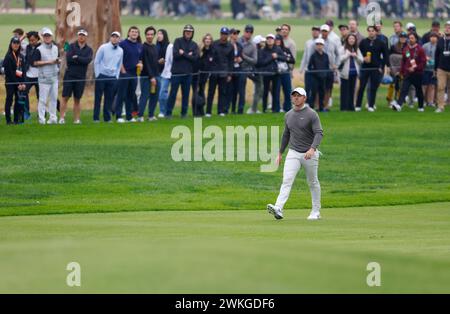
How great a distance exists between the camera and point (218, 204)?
23875 millimetres

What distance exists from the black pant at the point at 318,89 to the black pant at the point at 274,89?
96 cm

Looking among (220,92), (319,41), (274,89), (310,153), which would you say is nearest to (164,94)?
(220,92)

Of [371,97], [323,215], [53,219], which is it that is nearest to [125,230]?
[53,219]

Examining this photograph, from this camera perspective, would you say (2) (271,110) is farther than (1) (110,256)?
Yes

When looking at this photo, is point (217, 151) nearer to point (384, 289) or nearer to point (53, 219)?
point (53, 219)

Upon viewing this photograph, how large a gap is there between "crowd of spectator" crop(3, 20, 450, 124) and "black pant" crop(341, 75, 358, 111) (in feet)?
0.09

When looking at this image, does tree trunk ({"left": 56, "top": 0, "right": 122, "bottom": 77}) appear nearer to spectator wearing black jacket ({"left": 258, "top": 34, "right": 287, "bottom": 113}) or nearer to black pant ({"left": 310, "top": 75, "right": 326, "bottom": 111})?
spectator wearing black jacket ({"left": 258, "top": 34, "right": 287, "bottom": 113})

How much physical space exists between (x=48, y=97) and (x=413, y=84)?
10072 mm

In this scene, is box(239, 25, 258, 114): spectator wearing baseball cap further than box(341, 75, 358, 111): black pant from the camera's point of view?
No

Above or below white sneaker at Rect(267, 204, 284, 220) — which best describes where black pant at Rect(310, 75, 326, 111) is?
above

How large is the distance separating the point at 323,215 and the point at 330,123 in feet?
43.0

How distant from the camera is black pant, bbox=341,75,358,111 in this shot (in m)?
36.4

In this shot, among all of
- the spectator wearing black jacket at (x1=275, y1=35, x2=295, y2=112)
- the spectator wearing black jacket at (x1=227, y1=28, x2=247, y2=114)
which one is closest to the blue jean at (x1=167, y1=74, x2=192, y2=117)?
the spectator wearing black jacket at (x1=227, y1=28, x2=247, y2=114)
